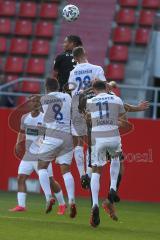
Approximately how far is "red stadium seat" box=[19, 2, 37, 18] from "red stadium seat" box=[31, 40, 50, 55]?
120 cm

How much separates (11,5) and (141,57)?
4063 mm

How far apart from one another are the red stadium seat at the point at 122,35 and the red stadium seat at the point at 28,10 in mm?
2474

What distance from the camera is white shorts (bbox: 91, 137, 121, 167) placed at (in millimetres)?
12773

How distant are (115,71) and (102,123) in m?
11.7

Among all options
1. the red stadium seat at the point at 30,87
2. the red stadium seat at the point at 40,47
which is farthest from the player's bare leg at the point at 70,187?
the red stadium seat at the point at 40,47

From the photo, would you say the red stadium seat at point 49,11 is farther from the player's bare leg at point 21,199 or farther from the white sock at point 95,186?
the white sock at point 95,186

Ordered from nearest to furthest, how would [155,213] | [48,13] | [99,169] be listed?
[99,169]
[155,213]
[48,13]

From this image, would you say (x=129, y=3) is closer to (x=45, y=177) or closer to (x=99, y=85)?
(x=45, y=177)

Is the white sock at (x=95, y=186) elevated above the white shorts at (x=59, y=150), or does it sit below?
below

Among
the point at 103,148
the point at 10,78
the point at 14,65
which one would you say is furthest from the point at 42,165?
the point at 14,65

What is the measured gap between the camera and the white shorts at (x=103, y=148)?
1277cm

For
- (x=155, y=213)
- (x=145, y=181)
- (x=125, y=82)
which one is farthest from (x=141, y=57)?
(x=155, y=213)

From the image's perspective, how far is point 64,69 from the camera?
15.0 meters

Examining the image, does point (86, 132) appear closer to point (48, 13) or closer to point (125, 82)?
point (125, 82)
